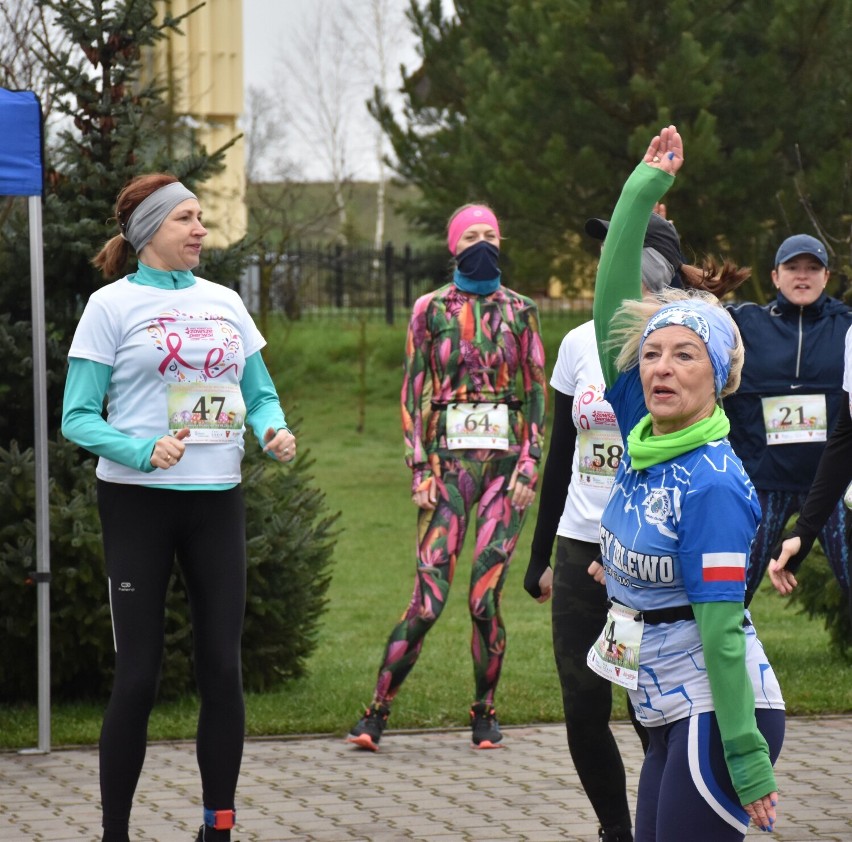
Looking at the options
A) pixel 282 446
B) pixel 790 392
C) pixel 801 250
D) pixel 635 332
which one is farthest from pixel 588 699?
pixel 801 250

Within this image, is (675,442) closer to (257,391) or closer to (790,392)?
(257,391)

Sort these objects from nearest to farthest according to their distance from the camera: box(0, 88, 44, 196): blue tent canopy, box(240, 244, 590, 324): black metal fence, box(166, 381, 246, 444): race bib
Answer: box(166, 381, 246, 444): race bib, box(0, 88, 44, 196): blue tent canopy, box(240, 244, 590, 324): black metal fence

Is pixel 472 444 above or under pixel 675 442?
under

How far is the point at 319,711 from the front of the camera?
721 cm

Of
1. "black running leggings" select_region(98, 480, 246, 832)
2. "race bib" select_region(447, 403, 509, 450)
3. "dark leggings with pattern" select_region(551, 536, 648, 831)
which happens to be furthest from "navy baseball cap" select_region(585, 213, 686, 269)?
"race bib" select_region(447, 403, 509, 450)

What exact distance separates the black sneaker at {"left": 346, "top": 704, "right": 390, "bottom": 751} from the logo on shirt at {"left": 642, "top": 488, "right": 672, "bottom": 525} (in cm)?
341

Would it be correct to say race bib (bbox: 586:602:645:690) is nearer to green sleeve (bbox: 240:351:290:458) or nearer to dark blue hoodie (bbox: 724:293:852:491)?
green sleeve (bbox: 240:351:290:458)

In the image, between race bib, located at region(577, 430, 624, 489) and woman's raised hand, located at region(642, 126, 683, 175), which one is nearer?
woman's raised hand, located at region(642, 126, 683, 175)

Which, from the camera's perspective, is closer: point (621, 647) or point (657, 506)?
point (657, 506)

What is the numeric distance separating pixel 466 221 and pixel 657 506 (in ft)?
11.7

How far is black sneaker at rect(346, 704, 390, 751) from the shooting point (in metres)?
6.54

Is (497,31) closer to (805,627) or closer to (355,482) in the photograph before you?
(355,482)

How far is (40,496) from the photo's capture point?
6.46 metres

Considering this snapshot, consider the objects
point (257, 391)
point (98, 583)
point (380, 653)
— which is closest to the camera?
point (257, 391)
